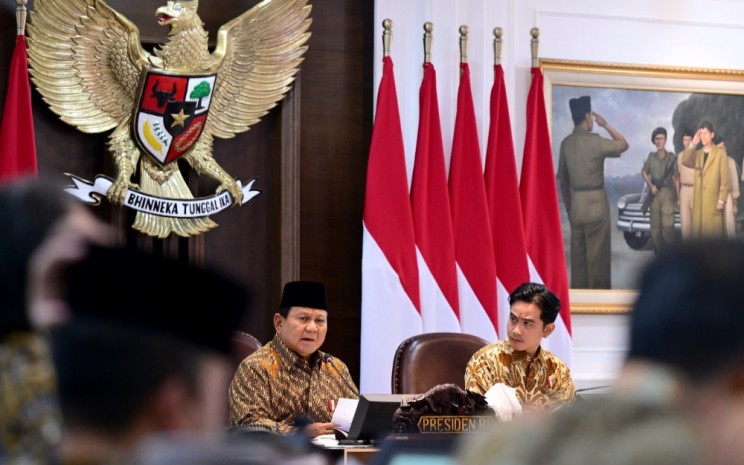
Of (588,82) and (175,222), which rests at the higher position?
(588,82)

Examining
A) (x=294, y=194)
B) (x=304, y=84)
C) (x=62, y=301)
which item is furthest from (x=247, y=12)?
(x=62, y=301)

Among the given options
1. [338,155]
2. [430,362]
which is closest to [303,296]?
[430,362]

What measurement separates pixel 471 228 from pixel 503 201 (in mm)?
272

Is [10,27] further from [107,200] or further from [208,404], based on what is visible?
[208,404]

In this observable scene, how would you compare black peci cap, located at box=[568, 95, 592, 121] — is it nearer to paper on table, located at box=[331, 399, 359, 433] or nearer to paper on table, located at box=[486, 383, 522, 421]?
paper on table, located at box=[486, 383, 522, 421]

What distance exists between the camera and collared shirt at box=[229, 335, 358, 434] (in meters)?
4.71

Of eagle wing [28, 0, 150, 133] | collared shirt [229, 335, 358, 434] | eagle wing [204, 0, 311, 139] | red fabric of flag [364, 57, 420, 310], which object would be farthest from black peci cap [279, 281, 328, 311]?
eagle wing [28, 0, 150, 133]

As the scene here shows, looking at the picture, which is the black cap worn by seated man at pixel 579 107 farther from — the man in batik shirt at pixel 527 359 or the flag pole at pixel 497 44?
the man in batik shirt at pixel 527 359

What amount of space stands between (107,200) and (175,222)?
38cm

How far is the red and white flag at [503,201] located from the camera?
649 centimetres

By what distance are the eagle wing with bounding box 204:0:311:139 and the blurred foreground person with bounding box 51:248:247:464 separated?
518 centimetres

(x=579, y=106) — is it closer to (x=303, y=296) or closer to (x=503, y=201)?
(x=503, y=201)

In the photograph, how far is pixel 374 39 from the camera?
254 inches

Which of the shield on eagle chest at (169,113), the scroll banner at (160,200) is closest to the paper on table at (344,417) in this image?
the scroll banner at (160,200)
